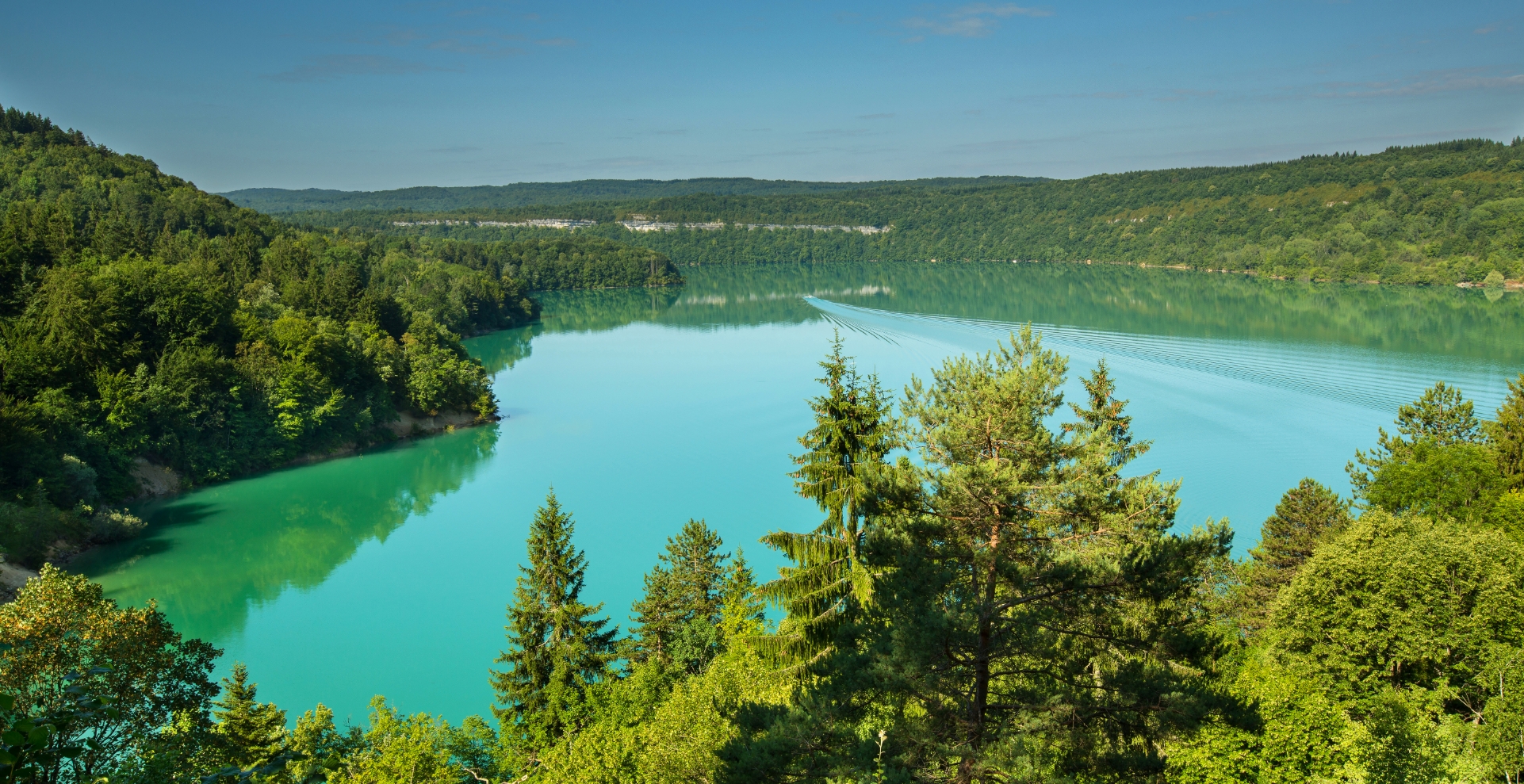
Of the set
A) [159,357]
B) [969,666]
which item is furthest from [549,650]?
[159,357]

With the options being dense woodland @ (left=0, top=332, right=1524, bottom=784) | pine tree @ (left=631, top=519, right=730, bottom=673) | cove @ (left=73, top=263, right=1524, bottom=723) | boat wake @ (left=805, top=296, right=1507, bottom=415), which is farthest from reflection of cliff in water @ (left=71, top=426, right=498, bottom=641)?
boat wake @ (left=805, top=296, right=1507, bottom=415)

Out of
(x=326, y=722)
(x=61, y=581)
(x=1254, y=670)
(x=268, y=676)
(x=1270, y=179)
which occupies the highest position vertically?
(x=1270, y=179)

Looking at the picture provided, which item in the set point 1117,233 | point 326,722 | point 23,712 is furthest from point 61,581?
point 1117,233

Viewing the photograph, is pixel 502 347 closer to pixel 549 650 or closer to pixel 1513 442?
pixel 549 650

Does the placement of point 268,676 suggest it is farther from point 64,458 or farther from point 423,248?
point 423,248

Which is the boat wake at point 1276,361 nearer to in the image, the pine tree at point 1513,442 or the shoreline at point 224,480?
the pine tree at point 1513,442

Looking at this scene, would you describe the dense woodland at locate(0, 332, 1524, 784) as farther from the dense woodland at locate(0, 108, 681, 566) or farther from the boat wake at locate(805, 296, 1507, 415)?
the boat wake at locate(805, 296, 1507, 415)
